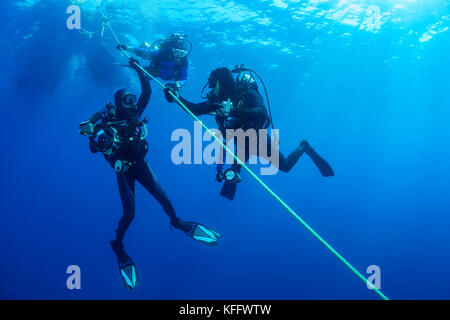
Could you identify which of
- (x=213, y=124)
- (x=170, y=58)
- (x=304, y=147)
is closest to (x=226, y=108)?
(x=170, y=58)

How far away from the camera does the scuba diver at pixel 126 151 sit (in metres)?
4.96

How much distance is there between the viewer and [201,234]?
5.84 m

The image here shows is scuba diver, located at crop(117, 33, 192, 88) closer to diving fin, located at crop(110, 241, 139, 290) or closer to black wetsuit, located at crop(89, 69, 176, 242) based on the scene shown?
black wetsuit, located at crop(89, 69, 176, 242)

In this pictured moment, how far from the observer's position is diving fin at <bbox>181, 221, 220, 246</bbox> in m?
5.70

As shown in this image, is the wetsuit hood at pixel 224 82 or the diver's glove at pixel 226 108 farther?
the wetsuit hood at pixel 224 82

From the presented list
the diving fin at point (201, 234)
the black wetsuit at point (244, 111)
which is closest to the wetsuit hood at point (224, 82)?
the black wetsuit at point (244, 111)

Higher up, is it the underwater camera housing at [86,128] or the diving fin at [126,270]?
the underwater camera housing at [86,128]

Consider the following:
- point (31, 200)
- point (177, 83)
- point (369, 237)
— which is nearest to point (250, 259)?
point (369, 237)

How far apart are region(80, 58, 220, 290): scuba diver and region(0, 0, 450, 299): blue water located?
1155 cm

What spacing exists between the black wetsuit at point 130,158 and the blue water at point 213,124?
11613mm
